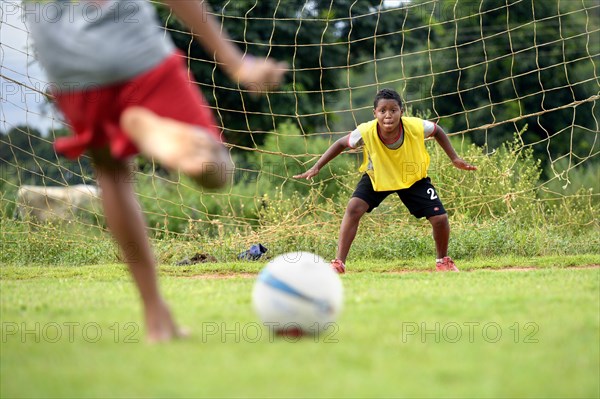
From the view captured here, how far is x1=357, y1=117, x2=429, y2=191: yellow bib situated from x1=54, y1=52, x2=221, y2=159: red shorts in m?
3.62

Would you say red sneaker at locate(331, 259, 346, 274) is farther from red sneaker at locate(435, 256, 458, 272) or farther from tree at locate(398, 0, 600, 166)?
tree at locate(398, 0, 600, 166)

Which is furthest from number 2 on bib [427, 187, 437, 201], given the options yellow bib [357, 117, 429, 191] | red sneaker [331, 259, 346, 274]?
red sneaker [331, 259, 346, 274]

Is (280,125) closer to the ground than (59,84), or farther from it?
farther from it

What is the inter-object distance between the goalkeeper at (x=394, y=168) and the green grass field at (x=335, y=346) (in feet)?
4.58

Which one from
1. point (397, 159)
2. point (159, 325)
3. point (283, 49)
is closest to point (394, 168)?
point (397, 159)

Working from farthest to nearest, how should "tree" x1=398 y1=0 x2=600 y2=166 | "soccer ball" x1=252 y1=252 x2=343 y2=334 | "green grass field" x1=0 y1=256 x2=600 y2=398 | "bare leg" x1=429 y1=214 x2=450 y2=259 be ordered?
"tree" x1=398 y1=0 x2=600 y2=166
"bare leg" x1=429 y1=214 x2=450 y2=259
"soccer ball" x1=252 y1=252 x2=343 y2=334
"green grass field" x1=0 y1=256 x2=600 y2=398

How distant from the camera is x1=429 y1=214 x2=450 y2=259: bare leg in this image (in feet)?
21.4

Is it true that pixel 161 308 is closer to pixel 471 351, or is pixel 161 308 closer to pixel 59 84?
pixel 59 84

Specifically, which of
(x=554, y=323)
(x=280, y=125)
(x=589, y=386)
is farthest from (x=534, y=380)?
(x=280, y=125)

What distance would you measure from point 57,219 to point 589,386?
742 centimetres

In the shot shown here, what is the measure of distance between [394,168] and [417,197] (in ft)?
0.97

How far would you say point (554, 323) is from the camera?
3.54 metres

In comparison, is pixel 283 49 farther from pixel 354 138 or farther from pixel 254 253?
pixel 354 138

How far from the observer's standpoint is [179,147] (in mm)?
2596
